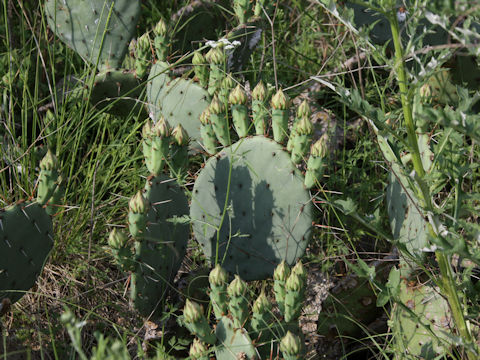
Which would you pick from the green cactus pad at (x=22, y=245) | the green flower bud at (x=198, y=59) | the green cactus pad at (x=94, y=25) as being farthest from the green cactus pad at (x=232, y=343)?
the green cactus pad at (x=94, y=25)

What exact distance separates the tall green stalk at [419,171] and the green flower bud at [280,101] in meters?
0.41

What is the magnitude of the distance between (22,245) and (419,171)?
969 millimetres

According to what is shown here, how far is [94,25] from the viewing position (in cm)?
249

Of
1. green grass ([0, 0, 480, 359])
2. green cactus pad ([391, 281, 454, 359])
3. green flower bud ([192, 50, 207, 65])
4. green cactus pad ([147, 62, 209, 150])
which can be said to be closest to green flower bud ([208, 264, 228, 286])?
green grass ([0, 0, 480, 359])

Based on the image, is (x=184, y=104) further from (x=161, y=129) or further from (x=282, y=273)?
(x=282, y=273)

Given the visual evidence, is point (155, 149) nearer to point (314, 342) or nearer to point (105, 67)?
point (314, 342)

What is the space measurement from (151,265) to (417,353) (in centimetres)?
70

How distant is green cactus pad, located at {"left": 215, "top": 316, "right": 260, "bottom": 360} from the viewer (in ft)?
4.96

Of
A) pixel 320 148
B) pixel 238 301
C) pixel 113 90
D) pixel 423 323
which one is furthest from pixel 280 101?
pixel 113 90

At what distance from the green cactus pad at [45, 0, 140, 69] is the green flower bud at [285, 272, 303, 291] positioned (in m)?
1.24

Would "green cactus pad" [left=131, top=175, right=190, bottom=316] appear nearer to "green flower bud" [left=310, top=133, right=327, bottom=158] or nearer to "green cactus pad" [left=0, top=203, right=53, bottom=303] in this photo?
"green cactus pad" [left=0, top=203, right=53, bottom=303]

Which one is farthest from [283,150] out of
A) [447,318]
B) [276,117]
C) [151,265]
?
[447,318]

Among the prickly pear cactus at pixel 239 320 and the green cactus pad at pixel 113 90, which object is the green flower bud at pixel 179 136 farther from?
the green cactus pad at pixel 113 90

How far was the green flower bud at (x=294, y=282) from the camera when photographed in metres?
1.56
